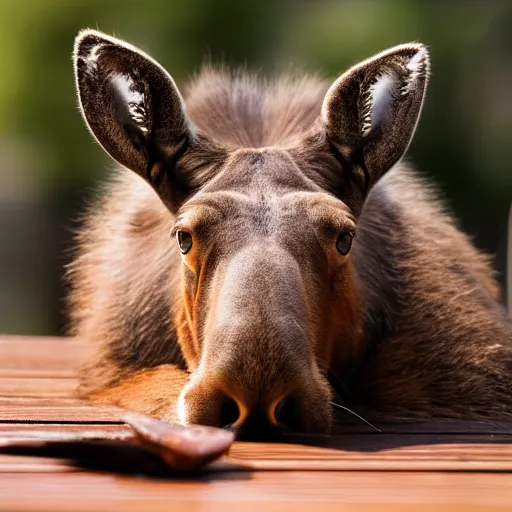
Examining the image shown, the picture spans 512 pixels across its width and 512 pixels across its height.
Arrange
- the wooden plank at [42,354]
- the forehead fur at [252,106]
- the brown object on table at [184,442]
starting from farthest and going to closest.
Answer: the wooden plank at [42,354] → the forehead fur at [252,106] → the brown object on table at [184,442]

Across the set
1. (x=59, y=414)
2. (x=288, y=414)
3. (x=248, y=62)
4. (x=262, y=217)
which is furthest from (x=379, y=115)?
(x=248, y=62)

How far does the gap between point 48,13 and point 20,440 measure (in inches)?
327

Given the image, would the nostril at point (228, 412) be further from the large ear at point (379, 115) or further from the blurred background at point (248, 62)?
the blurred background at point (248, 62)

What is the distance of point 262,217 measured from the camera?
11.4 ft

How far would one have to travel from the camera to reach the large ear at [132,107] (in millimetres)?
3781

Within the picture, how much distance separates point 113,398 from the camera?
4125 millimetres

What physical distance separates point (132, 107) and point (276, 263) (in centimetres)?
90

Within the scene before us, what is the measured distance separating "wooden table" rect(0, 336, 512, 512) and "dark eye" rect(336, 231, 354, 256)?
1.85ft

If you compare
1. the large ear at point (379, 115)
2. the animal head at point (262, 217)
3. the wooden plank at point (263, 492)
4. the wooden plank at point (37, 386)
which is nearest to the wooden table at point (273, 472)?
the wooden plank at point (263, 492)

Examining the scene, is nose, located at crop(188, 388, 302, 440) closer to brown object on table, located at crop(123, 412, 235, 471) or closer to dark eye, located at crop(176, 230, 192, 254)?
brown object on table, located at crop(123, 412, 235, 471)

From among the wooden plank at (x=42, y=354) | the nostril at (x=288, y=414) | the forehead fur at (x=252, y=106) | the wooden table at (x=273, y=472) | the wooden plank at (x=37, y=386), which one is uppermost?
the forehead fur at (x=252, y=106)

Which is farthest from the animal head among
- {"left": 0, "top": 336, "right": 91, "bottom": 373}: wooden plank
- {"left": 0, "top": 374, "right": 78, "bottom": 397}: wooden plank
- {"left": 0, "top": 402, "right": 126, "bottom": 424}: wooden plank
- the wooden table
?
{"left": 0, "top": 336, "right": 91, "bottom": 373}: wooden plank

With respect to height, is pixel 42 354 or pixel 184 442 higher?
pixel 184 442

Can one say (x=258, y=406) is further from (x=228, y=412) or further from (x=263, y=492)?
(x=263, y=492)
